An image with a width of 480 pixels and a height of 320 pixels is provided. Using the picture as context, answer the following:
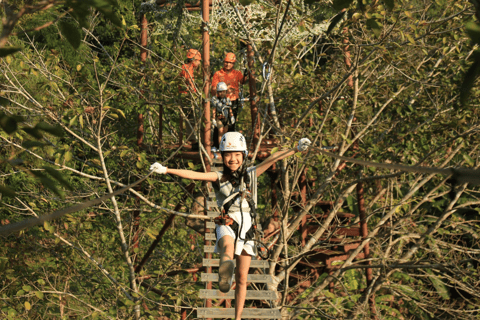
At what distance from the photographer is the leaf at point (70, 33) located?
7.86 feet

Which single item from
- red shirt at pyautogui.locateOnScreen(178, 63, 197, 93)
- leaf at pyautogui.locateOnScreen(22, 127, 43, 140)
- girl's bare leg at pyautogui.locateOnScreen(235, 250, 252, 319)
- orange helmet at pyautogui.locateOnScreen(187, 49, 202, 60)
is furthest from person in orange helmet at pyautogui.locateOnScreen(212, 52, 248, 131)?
leaf at pyautogui.locateOnScreen(22, 127, 43, 140)

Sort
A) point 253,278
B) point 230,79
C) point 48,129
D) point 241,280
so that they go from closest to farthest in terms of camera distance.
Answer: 1. point 48,129
2. point 241,280
3. point 253,278
4. point 230,79

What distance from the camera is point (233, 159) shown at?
5375mm

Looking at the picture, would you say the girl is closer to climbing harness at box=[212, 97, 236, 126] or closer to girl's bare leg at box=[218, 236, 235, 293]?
Result: girl's bare leg at box=[218, 236, 235, 293]

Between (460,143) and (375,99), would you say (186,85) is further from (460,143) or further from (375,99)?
(460,143)

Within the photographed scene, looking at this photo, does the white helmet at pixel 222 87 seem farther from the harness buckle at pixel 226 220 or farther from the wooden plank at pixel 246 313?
Result: the wooden plank at pixel 246 313

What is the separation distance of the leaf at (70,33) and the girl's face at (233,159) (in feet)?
9.98

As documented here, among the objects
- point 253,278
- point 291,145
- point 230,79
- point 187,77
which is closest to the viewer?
point 253,278

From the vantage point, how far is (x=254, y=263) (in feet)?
21.1

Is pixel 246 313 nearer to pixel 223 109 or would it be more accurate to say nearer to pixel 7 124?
pixel 223 109

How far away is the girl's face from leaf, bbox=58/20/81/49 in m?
3.04

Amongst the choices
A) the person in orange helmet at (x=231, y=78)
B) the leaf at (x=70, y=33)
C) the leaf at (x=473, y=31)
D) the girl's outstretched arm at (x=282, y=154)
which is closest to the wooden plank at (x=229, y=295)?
the girl's outstretched arm at (x=282, y=154)

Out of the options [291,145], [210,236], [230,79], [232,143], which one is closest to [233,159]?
[232,143]

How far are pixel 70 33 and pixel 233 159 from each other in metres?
3.09
